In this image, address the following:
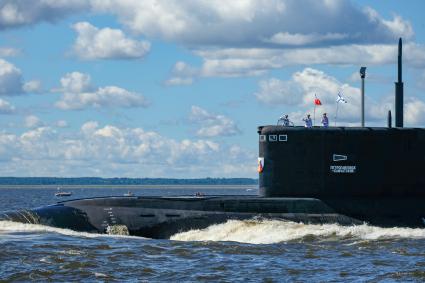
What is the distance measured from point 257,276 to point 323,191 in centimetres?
1007

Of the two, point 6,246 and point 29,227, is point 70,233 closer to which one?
point 29,227

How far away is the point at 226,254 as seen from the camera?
90.2ft

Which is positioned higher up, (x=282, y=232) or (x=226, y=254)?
(x=282, y=232)

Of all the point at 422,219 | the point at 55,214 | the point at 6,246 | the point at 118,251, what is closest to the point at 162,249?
the point at 118,251

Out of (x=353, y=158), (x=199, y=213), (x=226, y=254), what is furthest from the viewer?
(x=199, y=213)

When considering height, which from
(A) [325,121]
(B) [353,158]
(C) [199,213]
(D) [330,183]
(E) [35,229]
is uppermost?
(A) [325,121]

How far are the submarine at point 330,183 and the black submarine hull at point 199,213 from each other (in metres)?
0.04

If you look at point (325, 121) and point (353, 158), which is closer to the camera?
point (353, 158)

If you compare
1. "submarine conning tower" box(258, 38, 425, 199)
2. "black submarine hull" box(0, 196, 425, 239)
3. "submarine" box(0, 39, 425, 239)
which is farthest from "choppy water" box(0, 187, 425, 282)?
"submarine conning tower" box(258, 38, 425, 199)

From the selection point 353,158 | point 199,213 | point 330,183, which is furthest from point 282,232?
point 353,158

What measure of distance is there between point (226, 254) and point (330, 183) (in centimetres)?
666

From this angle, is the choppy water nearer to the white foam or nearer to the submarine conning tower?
the white foam

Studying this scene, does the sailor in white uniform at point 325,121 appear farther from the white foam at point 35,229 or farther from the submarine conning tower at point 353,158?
the white foam at point 35,229

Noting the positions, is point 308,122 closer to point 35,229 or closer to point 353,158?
point 353,158
